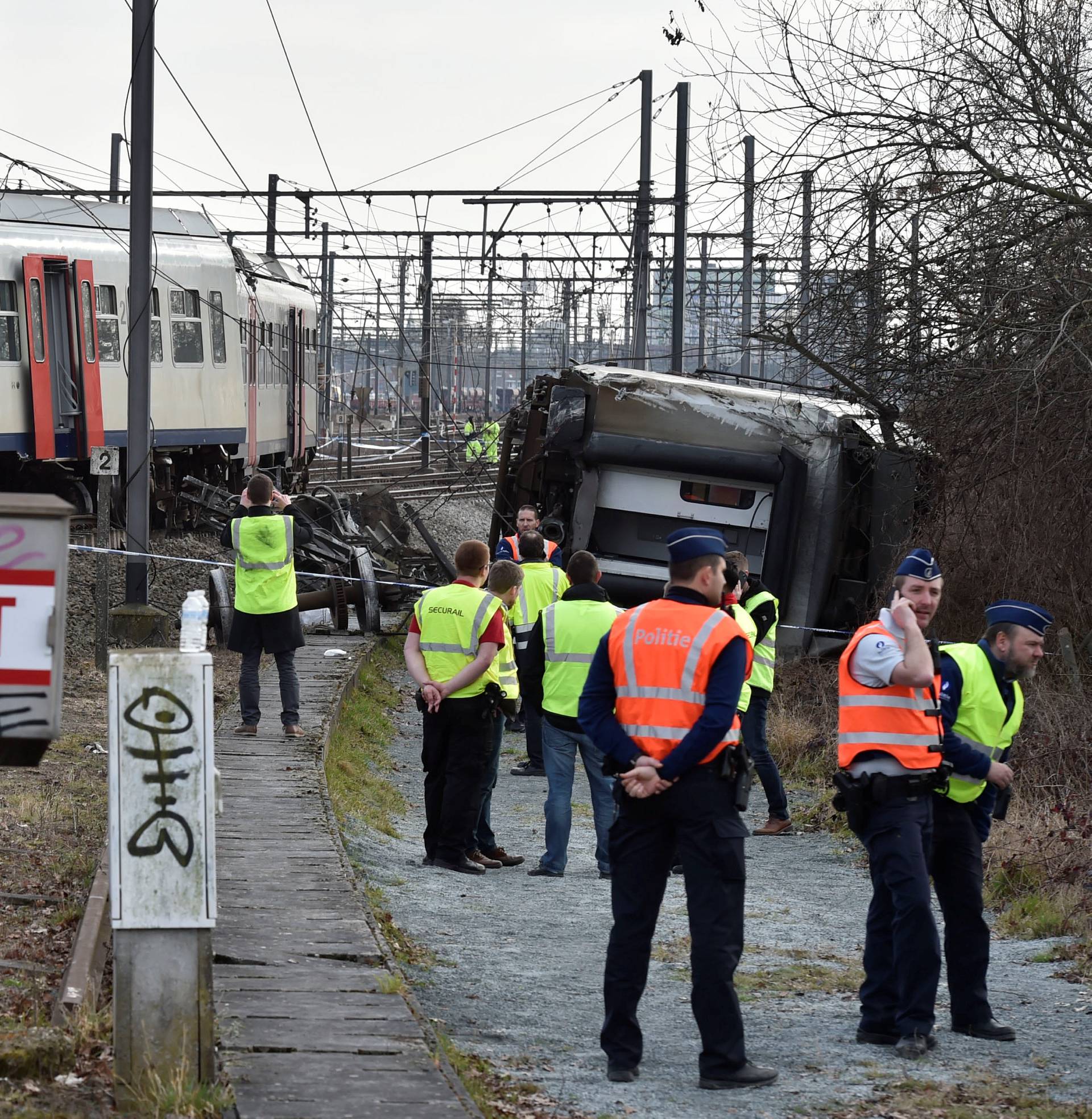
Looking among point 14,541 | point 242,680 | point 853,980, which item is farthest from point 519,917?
point 14,541

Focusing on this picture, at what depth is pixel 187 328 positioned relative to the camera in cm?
2159

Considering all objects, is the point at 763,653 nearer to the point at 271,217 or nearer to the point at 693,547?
the point at 693,547

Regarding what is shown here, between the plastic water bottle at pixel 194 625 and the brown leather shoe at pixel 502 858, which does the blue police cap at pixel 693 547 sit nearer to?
the plastic water bottle at pixel 194 625

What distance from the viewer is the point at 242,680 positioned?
11.4 meters

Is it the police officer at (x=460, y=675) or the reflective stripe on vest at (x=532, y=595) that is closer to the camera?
the police officer at (x=460, y=675)

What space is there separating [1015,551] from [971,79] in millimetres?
3520

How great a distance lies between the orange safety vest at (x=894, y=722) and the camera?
6.01 m

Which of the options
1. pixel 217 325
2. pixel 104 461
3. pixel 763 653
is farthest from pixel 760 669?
pixel 217 325

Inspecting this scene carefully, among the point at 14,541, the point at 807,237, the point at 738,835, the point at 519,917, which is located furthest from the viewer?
the point at 807,237

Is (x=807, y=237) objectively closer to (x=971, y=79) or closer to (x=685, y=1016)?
(x=971, y=79)

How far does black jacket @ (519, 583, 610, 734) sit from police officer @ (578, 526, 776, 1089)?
3.23 meters

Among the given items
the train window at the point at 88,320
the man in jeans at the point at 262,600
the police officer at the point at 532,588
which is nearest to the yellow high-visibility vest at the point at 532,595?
the police officer at the point at 532,588

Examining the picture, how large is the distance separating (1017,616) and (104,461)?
1006 centimetres

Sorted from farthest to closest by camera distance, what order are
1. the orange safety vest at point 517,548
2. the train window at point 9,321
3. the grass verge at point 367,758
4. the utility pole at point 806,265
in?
the train window at point 9,321 → the orange safety vest at point 517,548 → the utility pole at point 806,265 → the grass verge at point 367,758
